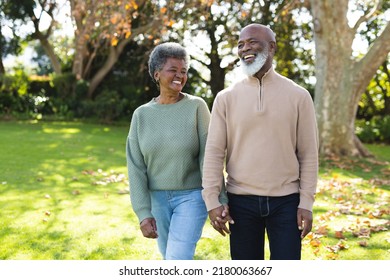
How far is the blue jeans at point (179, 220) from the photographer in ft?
11.1

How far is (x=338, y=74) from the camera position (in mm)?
13078

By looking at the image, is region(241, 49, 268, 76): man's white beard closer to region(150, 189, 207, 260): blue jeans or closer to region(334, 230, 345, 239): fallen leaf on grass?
region(150, 189, 207, 260): blue jeans

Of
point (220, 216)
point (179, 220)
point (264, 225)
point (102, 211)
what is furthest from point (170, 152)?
point (102, 211)

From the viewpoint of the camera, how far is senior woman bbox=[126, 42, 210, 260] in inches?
138

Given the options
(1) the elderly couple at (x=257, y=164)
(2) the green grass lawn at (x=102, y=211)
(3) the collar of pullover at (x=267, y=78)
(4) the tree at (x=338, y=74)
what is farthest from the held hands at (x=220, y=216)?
(4) the tree at (x=338, y=74)

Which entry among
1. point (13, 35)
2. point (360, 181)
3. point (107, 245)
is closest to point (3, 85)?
point (13, 35)

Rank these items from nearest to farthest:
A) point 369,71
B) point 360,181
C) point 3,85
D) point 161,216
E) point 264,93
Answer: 1. point 264,93
2. point 161,216
3. point 360,181
4. point 369,71
5. point 3,85

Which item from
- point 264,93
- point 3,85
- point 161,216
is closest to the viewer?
point 264,93

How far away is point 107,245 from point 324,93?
8.68 metres

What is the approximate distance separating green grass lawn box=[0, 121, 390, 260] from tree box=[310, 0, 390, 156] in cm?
75

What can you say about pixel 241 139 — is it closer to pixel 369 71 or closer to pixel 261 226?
pixel 261 226

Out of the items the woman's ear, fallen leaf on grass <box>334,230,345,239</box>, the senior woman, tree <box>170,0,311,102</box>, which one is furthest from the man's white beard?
tree <box>170,0,311,102</box>

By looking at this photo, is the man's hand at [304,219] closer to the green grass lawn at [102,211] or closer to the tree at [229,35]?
the green grass lawn at [102,211]

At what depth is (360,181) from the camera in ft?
34.5
